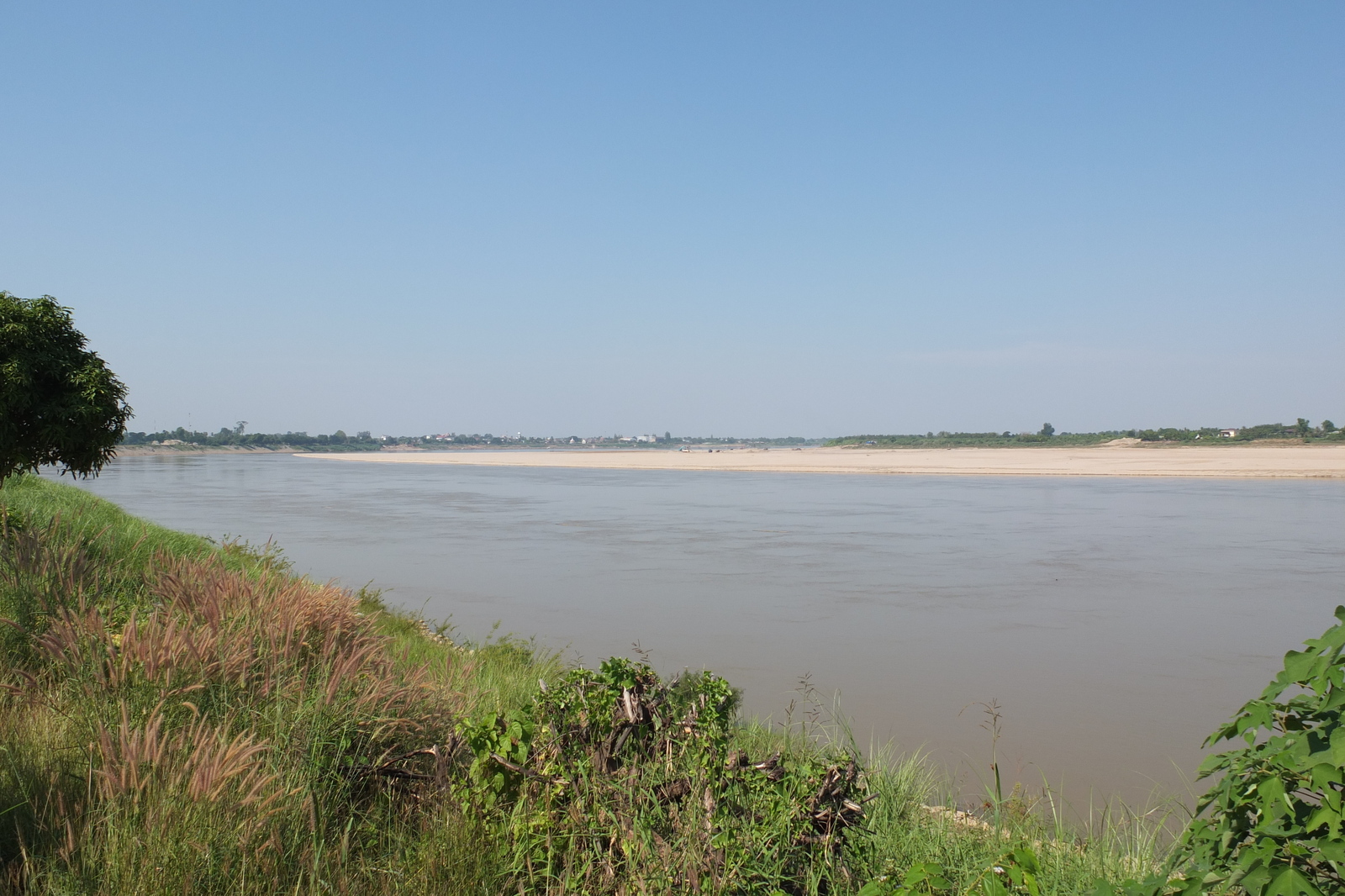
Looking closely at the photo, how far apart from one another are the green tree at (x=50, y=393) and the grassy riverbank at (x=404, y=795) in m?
5.36

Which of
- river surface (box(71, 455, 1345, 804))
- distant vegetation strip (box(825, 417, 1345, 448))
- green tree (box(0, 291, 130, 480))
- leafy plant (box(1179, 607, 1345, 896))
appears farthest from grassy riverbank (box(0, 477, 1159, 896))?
distant vegetation strip (box(825, 417, 1345, 448))

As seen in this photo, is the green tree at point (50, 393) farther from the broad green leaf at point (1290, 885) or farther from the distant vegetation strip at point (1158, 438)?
the distant vegetation strip at point (1158, 438)

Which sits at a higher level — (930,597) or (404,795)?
(404,795)

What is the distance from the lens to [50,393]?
988 centimetres

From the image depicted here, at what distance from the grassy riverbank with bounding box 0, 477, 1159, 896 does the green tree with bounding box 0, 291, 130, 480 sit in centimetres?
536

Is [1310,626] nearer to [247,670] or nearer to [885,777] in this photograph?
[885,777]

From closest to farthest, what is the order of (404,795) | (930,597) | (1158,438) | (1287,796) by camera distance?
(1287,796) → (404,795) → (930,597) → (1158,438)

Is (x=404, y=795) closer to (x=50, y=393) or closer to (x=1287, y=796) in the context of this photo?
(x=1287, y=796)

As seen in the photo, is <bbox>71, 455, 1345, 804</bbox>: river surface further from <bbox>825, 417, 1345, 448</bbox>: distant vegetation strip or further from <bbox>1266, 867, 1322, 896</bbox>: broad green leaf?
<bbox>825, 417, 1345, 448</bbox>: distant vegetation strip

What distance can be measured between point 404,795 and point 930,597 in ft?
39.8

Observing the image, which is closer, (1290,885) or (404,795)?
(1290,885)

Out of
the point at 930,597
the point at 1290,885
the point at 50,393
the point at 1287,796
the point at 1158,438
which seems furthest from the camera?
the point at 1158,438

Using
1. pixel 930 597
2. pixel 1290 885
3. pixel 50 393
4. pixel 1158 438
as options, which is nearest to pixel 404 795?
pixel 1290 885

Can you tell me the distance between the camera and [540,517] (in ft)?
97.9
